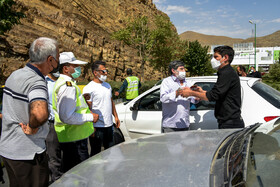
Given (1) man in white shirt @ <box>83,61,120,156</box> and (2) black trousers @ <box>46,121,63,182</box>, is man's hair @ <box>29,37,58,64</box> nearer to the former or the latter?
(2) black trousers @ <box>46,121,63,182</box>

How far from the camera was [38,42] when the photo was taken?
1.97 m

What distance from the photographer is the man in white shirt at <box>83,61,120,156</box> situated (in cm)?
349

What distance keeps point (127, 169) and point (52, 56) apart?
3.74ft

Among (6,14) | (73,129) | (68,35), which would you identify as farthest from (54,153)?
(68,35)

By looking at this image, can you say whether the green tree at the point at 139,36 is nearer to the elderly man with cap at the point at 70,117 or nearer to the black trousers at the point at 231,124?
the black trousers at the point at 231,124

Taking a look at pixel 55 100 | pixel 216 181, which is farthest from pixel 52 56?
pixel 216 181

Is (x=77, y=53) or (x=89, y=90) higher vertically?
(x=77, y=53)

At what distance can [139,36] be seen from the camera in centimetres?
2780

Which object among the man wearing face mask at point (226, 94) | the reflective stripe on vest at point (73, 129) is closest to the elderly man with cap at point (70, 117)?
the reflective stripe on vest at point (73, 129)

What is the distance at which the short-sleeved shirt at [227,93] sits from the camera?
2916mm

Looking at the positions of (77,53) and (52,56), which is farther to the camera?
(77,53)

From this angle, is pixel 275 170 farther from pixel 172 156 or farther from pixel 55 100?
pixel 55 100

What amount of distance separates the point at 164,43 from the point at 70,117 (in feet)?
93.8

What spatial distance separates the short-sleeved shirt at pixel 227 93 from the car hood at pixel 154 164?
0.58 m
